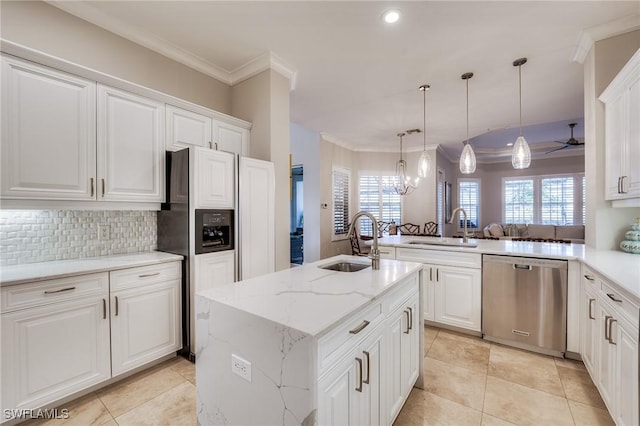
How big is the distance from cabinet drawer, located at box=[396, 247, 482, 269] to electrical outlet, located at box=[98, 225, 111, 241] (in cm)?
291

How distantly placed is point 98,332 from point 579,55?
483cm

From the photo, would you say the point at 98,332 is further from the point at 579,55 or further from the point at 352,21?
the point at 579,55

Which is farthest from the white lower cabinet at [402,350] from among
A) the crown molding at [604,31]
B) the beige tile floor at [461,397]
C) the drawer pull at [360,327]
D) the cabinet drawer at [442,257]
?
the crown molding at [604,31]

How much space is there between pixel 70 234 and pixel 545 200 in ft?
33.1

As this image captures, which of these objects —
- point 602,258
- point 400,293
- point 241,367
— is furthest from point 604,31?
point 241,367

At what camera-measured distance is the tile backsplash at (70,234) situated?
1962 millimetres

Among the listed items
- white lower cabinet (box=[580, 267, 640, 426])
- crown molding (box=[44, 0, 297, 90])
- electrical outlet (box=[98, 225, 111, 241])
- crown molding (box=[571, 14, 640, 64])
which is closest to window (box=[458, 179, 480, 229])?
crown molding (box=[571, 14, 640, 64])

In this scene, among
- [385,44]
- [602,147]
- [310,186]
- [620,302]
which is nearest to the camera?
[620,302]

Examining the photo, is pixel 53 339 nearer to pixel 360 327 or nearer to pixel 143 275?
pixel 143 275

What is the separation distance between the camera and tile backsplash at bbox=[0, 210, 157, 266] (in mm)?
1962

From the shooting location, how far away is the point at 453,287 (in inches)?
115

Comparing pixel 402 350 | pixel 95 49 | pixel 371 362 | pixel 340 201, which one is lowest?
pixel 402 350

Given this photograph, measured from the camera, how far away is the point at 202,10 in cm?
224

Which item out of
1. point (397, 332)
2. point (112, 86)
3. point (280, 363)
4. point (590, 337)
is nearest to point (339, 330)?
point (280, 363)
